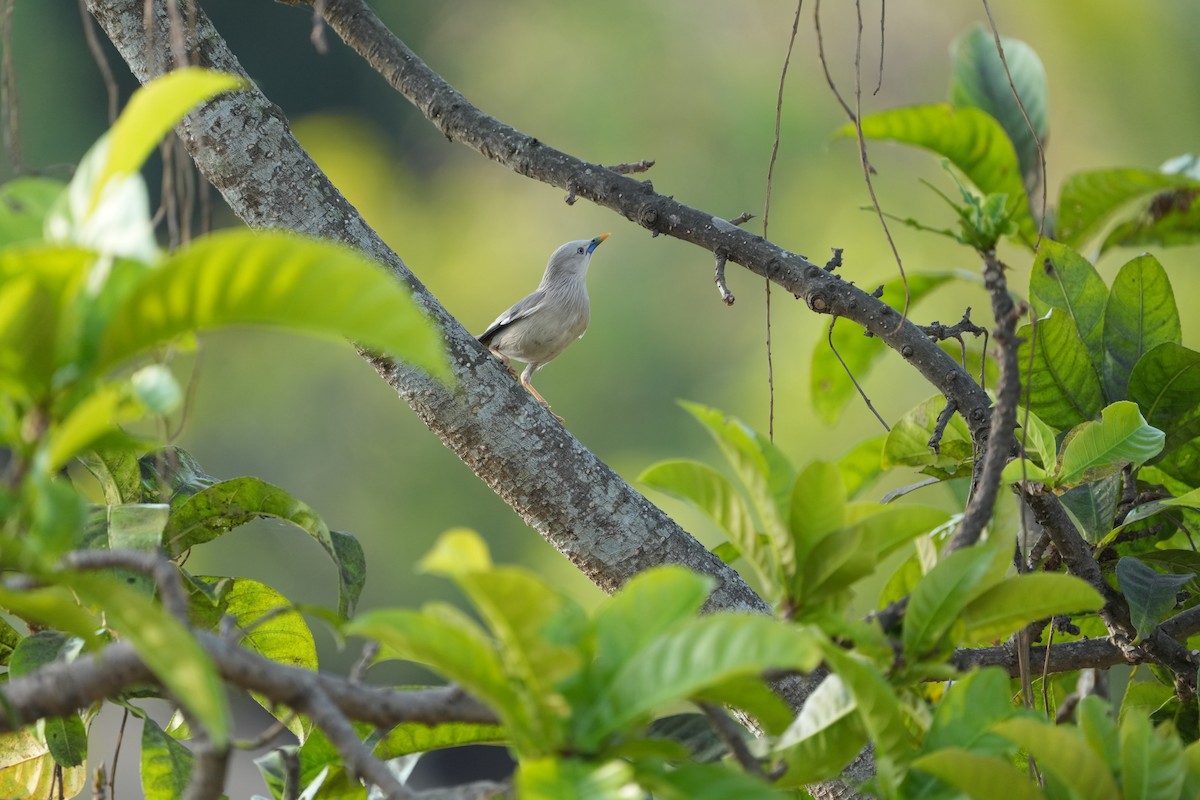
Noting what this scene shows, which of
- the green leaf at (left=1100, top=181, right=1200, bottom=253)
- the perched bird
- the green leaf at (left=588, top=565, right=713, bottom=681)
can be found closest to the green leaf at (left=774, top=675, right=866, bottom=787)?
the green leaf at (left=588, top=565, right=713, bottom=681)

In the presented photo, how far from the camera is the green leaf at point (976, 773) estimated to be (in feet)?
1.69

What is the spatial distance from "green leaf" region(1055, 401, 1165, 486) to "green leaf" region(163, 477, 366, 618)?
23.7 inches

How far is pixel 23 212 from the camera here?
50 cm

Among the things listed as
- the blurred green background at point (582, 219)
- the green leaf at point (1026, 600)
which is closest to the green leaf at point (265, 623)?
the green leaf at point (1026, 600)

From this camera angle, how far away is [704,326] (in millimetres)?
5383

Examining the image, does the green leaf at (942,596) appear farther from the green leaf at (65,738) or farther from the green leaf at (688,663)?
the green leaf at (65,738)

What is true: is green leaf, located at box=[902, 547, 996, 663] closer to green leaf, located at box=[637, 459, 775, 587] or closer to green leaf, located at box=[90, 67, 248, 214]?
green leaf, located at box=[637, 459, 775, 587]

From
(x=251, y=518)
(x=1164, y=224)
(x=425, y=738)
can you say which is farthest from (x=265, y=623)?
(x=1164, y=224)

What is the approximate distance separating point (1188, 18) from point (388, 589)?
15.0 feet

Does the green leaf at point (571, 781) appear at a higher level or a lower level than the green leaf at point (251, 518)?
lower

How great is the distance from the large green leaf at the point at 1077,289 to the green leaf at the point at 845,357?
0.34m

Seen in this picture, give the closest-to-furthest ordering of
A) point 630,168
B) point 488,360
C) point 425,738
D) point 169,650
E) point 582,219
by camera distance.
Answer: point 169,650 → point 425,738 → point 488,360 → point 630,168 → point 582,219

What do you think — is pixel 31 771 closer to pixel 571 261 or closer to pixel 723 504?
pixel 723 504

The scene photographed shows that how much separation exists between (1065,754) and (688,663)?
0.23m
